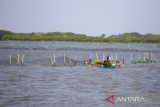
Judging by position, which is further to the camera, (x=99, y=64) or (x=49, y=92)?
(x=99, y=64)

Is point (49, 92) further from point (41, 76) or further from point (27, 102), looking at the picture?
point (41, 76)

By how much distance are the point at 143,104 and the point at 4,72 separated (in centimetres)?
2649

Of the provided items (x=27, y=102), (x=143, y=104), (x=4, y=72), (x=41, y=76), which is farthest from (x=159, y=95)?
(x=4, y=72)

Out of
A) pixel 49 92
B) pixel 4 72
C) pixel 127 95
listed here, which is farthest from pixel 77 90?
pixel 4 72

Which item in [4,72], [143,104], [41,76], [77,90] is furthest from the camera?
[4,72]

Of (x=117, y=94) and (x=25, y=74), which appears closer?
(x=117, y=94)

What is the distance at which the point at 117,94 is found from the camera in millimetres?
29109

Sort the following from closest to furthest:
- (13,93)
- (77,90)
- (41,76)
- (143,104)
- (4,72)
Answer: (143,104)
(13,93)
(77,90)
(41,76)
(4,72)

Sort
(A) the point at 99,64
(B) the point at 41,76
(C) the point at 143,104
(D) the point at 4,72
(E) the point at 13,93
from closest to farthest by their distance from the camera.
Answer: (C) the point at 143,104, (E) the point at 13,93, (B) the point at 41,76, (D) the point at 4,72, (A) the point at 99,64

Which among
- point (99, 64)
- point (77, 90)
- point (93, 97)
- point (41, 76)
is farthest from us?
point (99, 64)

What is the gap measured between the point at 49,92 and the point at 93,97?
4.09 metres

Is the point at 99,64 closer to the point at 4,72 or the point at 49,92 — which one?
the point at 4,72

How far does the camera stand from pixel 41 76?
1727 inches

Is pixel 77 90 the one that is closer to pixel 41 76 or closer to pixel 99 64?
pixel 41 76
